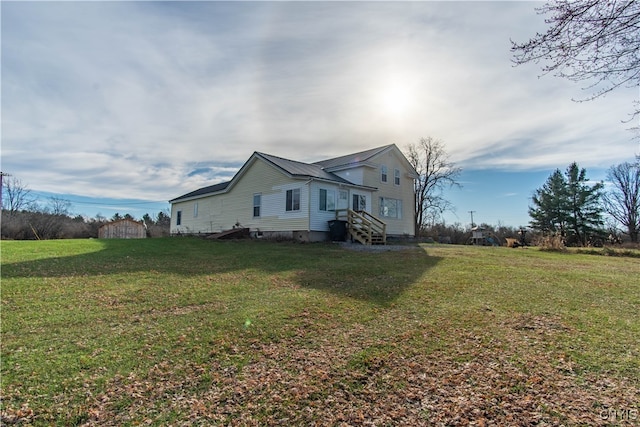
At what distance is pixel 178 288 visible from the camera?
696 cm

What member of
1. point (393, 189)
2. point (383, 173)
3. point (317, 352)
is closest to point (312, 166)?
point (383, 173)

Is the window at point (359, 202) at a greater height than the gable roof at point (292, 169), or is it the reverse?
the gable roof at point (292, 169)

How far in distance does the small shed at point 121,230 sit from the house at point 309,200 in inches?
244

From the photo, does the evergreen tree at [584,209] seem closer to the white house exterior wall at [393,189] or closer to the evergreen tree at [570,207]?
the evergreen tree at [570,207]

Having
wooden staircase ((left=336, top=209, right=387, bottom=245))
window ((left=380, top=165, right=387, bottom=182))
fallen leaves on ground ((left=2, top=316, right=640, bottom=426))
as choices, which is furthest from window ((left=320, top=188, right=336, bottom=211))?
fallen leaves on ground ((left=2, top=316, right=640, bottom=426))

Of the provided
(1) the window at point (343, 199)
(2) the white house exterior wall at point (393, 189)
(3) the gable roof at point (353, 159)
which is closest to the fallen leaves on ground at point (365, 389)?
(1) the window at point (343, 199)

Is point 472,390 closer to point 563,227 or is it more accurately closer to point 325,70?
point 325,70

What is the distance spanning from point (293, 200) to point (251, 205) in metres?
3.88

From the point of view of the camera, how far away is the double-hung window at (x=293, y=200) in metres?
18.0

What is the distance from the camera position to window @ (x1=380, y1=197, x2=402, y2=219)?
23.9 m

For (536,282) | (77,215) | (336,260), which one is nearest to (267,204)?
(336,260)

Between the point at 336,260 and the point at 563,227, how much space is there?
38.1 meters

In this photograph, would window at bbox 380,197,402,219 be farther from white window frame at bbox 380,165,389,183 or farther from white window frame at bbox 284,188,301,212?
white window frame at bbox 284,188,301,212

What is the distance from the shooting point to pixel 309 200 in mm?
17438
